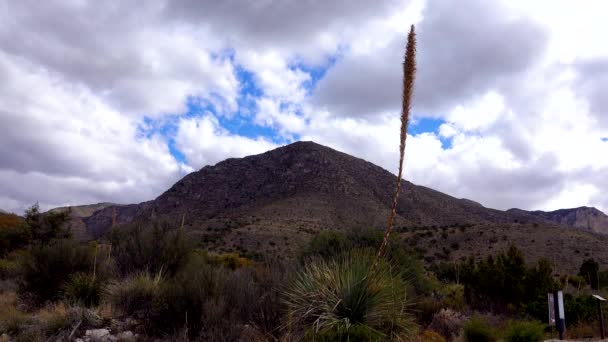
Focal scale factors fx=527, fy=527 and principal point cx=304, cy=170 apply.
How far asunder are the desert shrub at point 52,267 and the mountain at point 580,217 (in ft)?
381

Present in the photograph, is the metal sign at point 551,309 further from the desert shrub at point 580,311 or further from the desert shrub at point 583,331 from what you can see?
the desert shrub at point 580,311

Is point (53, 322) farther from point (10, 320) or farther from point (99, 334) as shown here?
point (99, 334)

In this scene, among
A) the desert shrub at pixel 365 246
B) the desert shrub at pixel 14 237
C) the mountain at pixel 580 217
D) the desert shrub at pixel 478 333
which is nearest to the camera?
the desert shrub at pixel 478 333

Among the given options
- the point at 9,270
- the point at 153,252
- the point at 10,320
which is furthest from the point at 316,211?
the point at 10,320

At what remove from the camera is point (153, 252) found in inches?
696

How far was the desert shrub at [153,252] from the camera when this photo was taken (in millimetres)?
17266

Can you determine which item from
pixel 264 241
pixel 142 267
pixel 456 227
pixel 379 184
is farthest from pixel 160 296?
pixel 379 184

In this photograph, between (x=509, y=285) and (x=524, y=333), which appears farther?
(x=509, y=285)

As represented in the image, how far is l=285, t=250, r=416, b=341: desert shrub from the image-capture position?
26.5 feet

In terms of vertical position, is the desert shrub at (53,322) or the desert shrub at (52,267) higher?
the desert shrub at (52,267)

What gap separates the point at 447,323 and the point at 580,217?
126m

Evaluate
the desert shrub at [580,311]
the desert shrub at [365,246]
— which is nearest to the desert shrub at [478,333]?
the desert shrub at [365,246]

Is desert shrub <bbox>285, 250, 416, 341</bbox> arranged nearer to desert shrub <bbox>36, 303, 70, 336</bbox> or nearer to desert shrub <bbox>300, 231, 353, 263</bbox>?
desert shrub <bbox>36, 303, 70, 336</bbox>

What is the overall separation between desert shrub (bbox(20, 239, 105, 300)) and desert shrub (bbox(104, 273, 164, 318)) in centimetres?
313
